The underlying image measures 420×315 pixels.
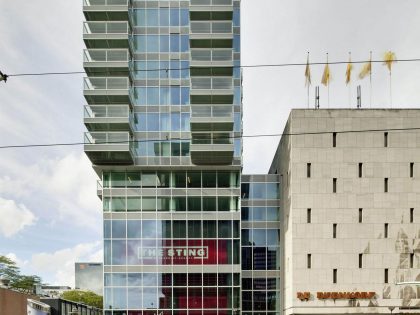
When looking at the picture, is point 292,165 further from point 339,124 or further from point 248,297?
point 248,297

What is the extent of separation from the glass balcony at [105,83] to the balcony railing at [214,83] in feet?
26.2

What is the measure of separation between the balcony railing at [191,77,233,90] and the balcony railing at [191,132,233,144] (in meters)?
5.46

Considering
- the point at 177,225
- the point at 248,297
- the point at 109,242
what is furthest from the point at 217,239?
the point at 109,242

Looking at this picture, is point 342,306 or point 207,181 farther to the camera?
point 207,181

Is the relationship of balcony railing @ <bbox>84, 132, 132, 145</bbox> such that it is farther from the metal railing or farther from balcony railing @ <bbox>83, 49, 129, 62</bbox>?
balcony railing @ <bbox>83, 49, 129, 62</bbox>

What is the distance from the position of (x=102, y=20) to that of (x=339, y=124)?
98.0 ft

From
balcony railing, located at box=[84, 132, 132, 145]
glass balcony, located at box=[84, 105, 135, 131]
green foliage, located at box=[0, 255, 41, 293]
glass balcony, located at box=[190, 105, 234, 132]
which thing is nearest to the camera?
balcony railing, located at box=[84, 132, 132, 145]

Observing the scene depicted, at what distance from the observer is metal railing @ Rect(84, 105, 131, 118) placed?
192 ft

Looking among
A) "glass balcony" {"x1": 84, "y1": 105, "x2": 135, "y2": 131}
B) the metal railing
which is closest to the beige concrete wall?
"glass balcony" {"x1": 84, "y1": 105, "x2": 135, "y2": 131}

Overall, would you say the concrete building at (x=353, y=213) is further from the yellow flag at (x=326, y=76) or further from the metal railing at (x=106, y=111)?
the metal railing at (x=106, y=111)

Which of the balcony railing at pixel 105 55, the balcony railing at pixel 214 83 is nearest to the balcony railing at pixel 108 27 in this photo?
the balcony railing at pixel 105 55

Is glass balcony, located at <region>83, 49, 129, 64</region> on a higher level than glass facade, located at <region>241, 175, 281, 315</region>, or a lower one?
higher

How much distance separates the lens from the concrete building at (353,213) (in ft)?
179

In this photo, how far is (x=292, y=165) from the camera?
2258 inches
